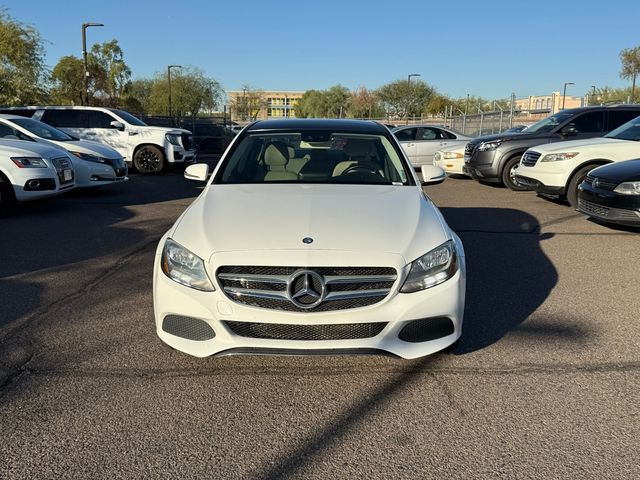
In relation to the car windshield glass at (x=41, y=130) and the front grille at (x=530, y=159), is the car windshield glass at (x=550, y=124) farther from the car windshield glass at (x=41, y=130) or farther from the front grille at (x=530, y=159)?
the car windshield glass at (x=41, y=130)

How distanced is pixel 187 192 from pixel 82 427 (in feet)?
31.6

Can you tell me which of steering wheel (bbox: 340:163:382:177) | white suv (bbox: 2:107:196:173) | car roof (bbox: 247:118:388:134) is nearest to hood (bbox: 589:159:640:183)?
car roof (bbox: 247:118:388:134)

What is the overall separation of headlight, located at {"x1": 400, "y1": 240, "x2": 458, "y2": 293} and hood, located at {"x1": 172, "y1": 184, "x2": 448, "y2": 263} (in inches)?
1.9

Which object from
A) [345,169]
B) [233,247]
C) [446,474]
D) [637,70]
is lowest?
[446,474]

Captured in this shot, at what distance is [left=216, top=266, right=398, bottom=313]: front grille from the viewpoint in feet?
9.94

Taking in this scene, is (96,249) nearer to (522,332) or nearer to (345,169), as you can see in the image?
(345,169)

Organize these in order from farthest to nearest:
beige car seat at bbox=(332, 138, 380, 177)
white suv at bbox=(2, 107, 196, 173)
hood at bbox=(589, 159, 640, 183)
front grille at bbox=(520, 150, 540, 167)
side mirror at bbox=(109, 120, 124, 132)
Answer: white suv at bbox=(2, 107, 196, 173)
side mirror at bbox=(109, 120, 124, 132)
front grille at bbox=(520, 150, 540, 167)
hood at bbox=(589, 159, 640, 183)
beige car seat at bbox=(332, 138, 380, 177)

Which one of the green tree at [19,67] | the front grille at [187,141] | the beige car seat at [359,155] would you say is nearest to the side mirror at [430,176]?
the beige car seat at [359,155]

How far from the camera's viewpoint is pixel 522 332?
4102mm

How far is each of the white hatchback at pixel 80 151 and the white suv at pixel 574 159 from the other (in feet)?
26.3

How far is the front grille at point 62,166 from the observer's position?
880 cm

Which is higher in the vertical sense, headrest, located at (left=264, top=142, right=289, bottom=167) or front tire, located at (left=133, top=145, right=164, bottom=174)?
headrest, located at (left=264, top=142, right=289, bottom=167)

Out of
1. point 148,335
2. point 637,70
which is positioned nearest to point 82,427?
point 148,335

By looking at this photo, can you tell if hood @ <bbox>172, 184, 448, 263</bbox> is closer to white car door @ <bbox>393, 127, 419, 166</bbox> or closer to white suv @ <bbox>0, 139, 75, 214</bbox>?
white suv @ <bbox>0, 139, 75, 214</bbox>
